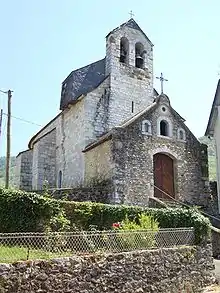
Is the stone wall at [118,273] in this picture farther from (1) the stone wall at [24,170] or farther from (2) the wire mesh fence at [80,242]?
(1) the stone wall at [24,170]

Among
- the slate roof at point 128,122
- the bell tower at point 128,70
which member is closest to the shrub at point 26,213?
the slate roof at point 128,122

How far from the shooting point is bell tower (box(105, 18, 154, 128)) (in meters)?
24.7

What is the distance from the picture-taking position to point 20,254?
7996mm

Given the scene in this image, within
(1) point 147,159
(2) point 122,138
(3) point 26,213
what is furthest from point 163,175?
(3) point 26,213

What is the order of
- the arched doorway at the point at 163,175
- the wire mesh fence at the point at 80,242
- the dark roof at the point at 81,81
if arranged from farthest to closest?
the dark roof at the point at 81,81
the arched doorway at the point at 163,175
the wire mesh fence at the point at 80,242

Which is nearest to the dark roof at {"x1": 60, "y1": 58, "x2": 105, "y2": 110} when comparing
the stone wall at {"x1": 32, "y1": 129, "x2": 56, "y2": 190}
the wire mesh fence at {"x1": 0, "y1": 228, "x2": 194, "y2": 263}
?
the stone wall at {"x1": 32, "y1": 129, "x2": 56, "y2": 190}

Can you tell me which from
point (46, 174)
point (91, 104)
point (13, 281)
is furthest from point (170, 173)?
point (13, 281)

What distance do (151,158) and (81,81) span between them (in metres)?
7.81

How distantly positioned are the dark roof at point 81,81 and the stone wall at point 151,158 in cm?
495

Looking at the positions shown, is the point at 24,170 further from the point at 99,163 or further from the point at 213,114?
the point at 213,114

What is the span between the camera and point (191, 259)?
40.0 ft

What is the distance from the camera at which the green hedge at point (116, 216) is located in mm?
12188

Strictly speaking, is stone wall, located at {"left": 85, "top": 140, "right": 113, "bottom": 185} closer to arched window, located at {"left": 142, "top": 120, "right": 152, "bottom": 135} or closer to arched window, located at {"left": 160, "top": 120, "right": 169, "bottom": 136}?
arched window, located at {"left": 142, "top": 120, "right": 152, "bottom": 135}

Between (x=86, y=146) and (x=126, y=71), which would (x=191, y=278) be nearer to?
(x=86, y=146)
